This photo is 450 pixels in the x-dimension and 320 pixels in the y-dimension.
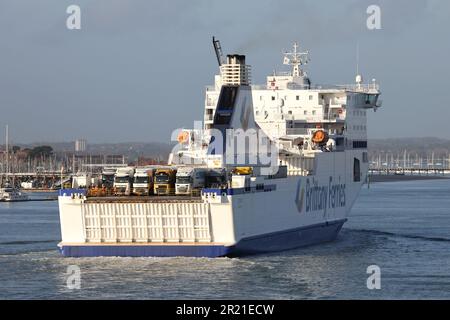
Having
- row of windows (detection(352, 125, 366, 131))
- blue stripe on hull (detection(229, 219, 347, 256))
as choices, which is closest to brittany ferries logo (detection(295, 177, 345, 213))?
blue stripe on hull (detection(229, 219, 347, 256))

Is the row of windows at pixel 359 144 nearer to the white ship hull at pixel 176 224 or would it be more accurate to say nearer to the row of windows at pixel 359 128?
the row of windows at pixel 359 128

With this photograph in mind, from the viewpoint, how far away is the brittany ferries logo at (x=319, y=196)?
49344 mm

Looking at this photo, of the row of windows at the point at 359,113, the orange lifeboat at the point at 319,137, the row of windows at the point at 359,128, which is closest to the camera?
the orange lifeboat at the point at 319,137

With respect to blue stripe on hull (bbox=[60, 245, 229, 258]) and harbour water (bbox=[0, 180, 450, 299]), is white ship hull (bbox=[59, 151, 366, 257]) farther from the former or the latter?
harbour water (bbox=[0, 180, 450, 299])

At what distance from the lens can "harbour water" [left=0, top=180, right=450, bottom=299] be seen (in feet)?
117

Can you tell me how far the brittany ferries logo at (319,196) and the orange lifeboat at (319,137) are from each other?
1.96 meters

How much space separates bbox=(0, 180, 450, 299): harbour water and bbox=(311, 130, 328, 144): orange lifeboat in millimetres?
4839

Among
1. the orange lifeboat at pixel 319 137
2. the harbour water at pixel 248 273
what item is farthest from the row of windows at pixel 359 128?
the harbour water at pixel 248 273

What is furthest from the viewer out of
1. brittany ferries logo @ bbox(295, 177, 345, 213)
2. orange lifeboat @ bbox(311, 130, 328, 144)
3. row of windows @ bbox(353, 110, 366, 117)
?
row of windows @ bbox(353, 110, 366, 117)

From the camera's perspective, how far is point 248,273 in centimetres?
3922

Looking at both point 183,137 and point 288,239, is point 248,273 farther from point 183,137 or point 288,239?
point 183,137

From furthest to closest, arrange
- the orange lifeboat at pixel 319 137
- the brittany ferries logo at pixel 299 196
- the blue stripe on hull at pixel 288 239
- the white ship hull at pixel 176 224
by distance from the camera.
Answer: the orange lifeboat at pixel 319 137 < the brittany ferries logo at pixel 299 196 < the blue stripe on hull at pixel 288 239 < the white ship hull at pixel 176 224
